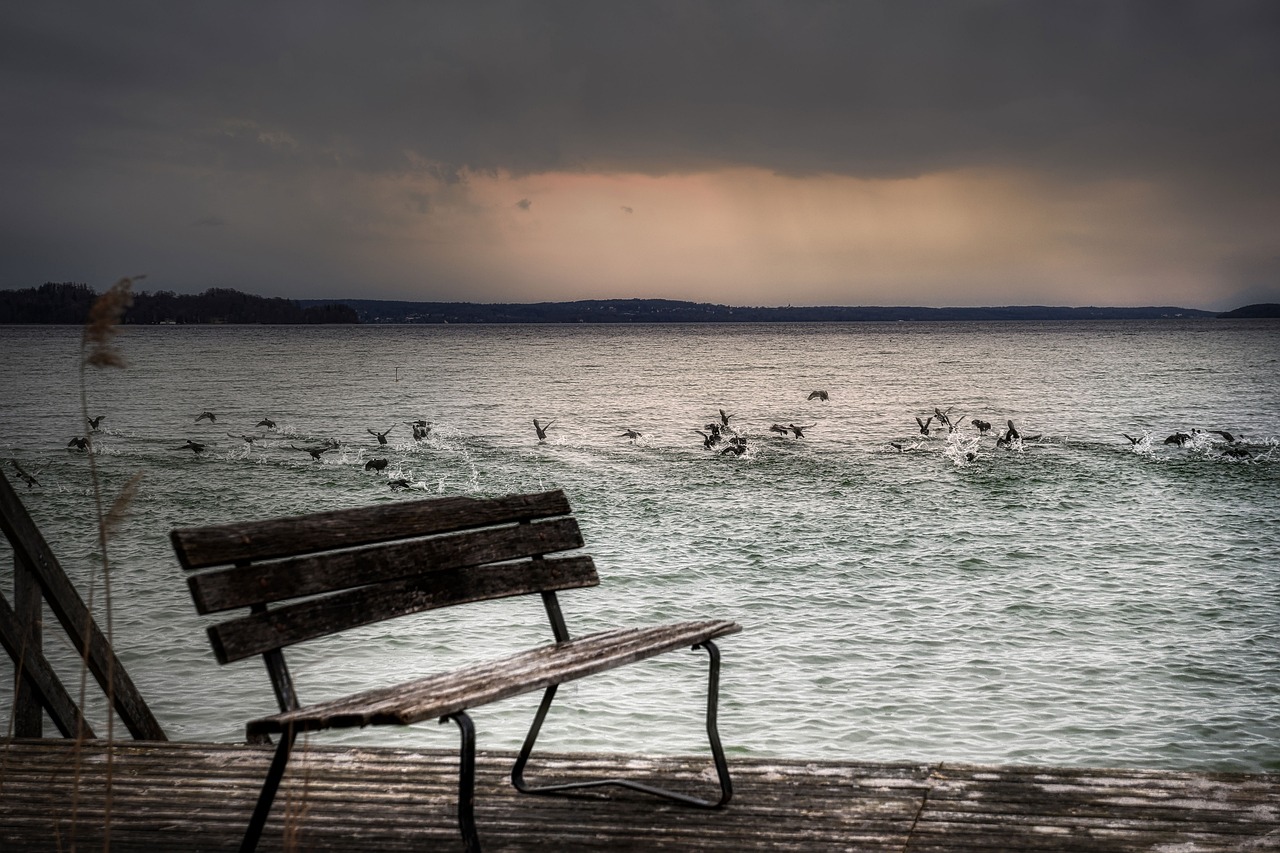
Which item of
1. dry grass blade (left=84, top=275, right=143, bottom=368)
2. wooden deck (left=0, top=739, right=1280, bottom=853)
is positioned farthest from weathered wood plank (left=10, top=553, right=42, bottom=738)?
dry grass blade (left=84, top=275, right=143, bottom=368)

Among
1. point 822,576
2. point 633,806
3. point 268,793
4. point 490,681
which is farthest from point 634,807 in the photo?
point 822,576

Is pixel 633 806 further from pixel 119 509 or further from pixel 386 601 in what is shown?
pixel 119 509

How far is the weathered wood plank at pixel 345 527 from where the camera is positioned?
3041mm

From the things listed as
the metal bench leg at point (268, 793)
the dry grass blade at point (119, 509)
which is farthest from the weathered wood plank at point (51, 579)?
the dry grass blade at point (119, 509)

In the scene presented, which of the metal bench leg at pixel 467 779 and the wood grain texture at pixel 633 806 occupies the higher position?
the metal bench leg at pixel 467 779

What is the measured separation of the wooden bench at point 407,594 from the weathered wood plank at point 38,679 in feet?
4.88

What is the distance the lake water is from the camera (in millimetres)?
7465

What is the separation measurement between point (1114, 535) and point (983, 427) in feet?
34.3

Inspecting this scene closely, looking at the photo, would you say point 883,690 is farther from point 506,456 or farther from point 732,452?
point 506,456

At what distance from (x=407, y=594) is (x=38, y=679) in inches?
73.2

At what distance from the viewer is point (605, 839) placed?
3504 mm

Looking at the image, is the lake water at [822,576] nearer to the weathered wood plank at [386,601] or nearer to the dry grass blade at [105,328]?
the dry grass blade at [105,328]

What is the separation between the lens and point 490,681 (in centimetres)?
309

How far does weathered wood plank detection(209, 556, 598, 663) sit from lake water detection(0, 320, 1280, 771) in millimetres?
1143
